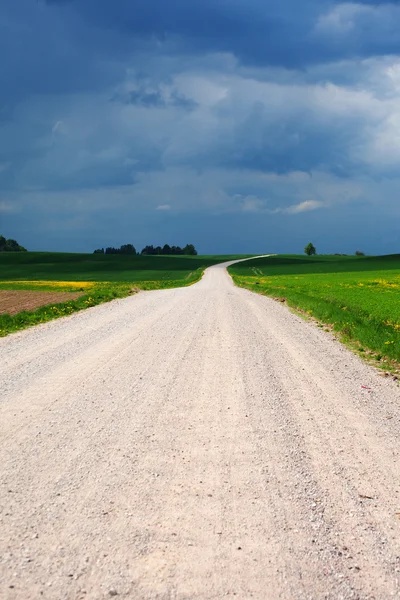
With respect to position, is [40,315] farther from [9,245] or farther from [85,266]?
[9,245]

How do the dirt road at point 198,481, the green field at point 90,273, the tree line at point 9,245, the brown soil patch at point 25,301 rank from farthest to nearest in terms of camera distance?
the tree line at point 9,245 < the green field at point 90,273 < the brown soil patch at point 25,301 < the dirt road at point 198,481

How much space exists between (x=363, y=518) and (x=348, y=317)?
15.2 metres

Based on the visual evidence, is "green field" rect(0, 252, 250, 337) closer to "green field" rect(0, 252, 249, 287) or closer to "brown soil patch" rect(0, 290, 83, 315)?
"green field" rect(0, 252, 249, 287)

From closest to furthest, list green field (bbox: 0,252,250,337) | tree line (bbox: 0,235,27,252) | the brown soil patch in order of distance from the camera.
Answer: the brown soil patch < green field (bbox: 0,252,250,337) < tree line (bbox: 0,235,27,252)

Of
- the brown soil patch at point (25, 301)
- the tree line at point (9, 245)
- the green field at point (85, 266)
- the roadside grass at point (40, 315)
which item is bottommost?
the brown soil patch at point (25, 301)

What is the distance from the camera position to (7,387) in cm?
928

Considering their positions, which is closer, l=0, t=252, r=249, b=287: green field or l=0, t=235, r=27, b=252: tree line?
l=0, t=252, r=249, b=287: green field


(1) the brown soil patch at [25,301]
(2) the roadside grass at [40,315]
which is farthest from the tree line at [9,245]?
(2) the roadside grass at [40,315]

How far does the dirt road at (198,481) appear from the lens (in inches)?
147

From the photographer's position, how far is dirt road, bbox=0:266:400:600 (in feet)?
12.3

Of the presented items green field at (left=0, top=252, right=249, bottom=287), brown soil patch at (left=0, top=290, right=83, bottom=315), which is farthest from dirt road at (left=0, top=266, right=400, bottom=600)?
green field at (left=0, top=252, right=249, bottom=287)

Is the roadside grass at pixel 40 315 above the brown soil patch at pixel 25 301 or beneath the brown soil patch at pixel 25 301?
above

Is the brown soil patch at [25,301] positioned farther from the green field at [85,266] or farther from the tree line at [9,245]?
the tree line at [9,245]

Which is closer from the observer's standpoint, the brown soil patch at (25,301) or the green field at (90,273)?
the brown soil patch at (25,301)
